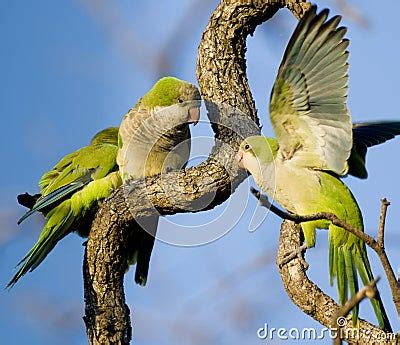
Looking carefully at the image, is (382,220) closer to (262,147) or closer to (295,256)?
(262,147)

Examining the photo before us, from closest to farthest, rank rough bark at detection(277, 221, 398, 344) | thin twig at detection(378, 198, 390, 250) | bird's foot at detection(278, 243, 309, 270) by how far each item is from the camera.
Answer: thin twig at detection(378, 198, 390, 250)
rough bark at detection(277, 221, 398, 344)
bird's foot at detection(278, 243, 309, 270)

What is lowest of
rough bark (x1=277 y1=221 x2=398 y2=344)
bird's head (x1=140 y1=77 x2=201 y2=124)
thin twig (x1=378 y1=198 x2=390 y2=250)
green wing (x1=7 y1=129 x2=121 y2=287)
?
thin twig (x1=378 y1=198 x2=390 y2=250)

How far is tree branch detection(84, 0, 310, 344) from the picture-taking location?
3107mm

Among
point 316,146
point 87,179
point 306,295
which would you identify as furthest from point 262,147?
point 87,179

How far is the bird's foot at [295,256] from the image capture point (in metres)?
3.24

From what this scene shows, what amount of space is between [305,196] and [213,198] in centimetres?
41

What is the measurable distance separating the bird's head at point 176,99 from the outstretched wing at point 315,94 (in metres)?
0.77

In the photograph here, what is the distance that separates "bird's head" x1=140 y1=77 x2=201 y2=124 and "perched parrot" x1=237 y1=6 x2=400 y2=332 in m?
0.57

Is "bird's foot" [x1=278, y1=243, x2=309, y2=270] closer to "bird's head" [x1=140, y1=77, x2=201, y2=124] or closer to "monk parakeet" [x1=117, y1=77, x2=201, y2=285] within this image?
"monk parakeet" [x1=117, y1=77, x2=201, y2=285]

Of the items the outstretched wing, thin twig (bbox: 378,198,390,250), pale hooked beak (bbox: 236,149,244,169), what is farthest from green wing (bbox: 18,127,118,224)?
thin twig (bbox: 378,198,390,250)

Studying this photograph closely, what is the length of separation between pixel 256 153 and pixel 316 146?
273mm

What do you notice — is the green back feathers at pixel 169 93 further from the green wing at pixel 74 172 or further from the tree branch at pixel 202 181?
the green wing at pixel 74 172

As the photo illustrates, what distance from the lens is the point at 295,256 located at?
10.7 feet

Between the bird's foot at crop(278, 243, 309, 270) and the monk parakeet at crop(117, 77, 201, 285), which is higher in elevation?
the monk parakeet at crop(117, 77, 201, 285)
